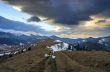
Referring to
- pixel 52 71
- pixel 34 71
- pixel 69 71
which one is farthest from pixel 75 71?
pixel 34 71

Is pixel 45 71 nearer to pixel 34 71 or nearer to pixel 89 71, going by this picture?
pixel 34 71

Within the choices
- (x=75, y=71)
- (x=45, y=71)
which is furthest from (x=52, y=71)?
(x=75, y=71)

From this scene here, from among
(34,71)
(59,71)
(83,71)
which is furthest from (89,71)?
(34,71)

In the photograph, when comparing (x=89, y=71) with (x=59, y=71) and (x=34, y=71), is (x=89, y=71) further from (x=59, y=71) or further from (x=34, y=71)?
(x=34, y=71)

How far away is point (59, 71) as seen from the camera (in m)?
188

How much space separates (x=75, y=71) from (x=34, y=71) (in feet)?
98.3

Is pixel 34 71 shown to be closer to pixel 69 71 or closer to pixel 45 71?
pixel 45 71

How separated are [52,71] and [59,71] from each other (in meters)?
6.01

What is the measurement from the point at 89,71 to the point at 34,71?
40.3 m

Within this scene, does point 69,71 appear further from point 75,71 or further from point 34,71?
point 34,71

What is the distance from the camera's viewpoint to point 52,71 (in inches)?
7549

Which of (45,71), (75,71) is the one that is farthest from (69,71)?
(45,71)

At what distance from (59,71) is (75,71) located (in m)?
15.4

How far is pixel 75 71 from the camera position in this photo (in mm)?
198125
